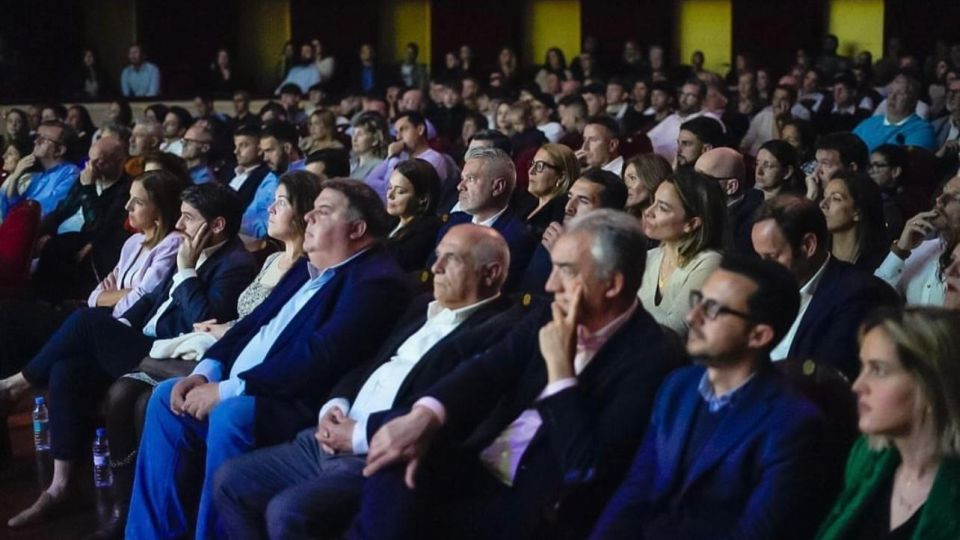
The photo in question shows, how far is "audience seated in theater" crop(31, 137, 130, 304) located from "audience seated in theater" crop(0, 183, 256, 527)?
1.55 meters

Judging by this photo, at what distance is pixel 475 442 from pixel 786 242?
106cm

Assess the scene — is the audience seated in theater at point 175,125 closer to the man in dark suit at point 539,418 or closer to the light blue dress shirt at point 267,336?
the light blue dress shirt at point 267,336

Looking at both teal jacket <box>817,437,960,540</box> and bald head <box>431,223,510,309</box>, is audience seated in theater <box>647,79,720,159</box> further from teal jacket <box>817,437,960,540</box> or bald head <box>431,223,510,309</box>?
teal jacket <box>817,437,960,540</box>

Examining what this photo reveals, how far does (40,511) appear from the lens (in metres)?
3.87

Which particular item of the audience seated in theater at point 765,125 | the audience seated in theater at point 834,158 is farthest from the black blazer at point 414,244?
the audience seated in theater at point 765,125

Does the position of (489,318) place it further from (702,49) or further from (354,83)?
(702,49)

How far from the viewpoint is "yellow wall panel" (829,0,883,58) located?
15398 millimetres

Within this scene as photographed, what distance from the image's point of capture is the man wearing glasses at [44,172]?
21.0 feet

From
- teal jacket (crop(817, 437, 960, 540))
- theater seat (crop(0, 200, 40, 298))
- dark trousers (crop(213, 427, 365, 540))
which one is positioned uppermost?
teal jacket (crop(817, 437, 960, 540))

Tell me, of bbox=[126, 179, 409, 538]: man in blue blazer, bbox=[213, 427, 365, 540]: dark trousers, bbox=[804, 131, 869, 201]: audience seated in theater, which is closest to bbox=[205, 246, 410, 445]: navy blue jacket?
bbox=[126, 179, 409, 538]: man in blue blazer

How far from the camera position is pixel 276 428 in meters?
3.26

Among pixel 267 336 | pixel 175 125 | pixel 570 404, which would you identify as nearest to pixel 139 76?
pixel 175 125

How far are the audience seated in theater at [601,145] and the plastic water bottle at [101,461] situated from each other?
2.74 metres

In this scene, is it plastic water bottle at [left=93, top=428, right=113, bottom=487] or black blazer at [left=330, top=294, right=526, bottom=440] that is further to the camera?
plastic water bottle at [left=93, top=428, right=113, bottom=487]
